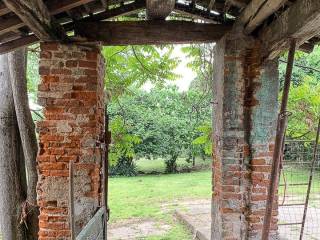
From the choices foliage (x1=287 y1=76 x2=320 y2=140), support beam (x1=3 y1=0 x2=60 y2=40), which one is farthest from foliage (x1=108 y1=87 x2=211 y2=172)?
support beam (x1=3 y1=0 x2=60 y2=40)

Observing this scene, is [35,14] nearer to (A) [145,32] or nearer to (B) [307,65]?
(A) [145,32]

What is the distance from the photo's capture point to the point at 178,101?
14.9 m

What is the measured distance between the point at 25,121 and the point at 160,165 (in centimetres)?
1154

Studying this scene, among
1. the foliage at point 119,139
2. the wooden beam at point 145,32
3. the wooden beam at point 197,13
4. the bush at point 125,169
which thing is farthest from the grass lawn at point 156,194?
the wooden beam at point 197,13

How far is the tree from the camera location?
16.8 ft

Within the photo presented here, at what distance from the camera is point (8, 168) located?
5.29 metres

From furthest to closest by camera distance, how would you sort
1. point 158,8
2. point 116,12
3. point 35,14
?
point 116,12, point 158,8, point 35,14

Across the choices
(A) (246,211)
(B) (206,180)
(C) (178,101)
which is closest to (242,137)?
(A) (246,211)

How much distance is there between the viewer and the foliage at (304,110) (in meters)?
6.50

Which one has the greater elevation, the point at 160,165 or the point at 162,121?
the point at 162,121

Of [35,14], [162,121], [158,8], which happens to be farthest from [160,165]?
[35,14]

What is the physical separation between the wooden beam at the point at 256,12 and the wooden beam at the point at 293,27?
0.11m

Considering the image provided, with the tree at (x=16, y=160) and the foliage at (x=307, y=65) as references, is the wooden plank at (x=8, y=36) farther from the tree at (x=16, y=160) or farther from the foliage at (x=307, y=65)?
the foliage at (x=307, y=65)

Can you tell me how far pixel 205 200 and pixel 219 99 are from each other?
629 centimetres
